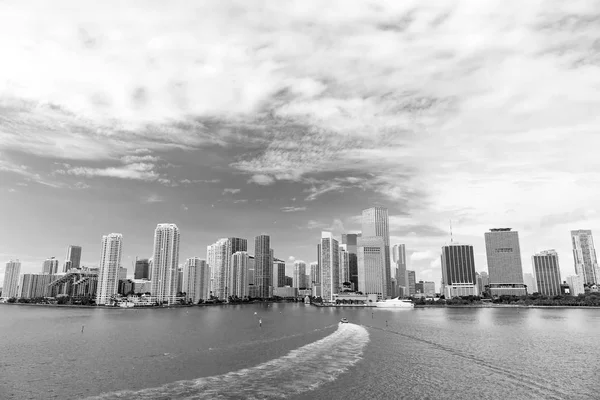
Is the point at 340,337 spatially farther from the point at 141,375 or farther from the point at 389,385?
the point at 141,375

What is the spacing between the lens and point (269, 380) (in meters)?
52.5

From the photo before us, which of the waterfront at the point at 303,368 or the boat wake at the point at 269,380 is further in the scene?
the waterfront at the point at 303,368

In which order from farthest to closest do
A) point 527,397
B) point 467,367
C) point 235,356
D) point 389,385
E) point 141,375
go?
point 235,356
point 467,367
point 141,375
point 389,385
point 527,397

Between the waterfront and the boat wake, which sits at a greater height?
the boat wake

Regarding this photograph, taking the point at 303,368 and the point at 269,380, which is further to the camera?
the point at 303,368

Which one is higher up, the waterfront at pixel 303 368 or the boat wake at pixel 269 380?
the boat wake at pixel 269 380

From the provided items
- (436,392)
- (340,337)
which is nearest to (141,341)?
(340,337)

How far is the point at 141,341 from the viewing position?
98.1m

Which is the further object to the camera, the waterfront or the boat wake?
the waterfront

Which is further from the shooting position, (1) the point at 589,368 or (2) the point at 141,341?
(2) the point at 141,341

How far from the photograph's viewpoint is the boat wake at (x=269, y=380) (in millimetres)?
46031

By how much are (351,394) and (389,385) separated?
290 inches

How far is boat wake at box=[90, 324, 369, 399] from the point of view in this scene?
4603 centimetres

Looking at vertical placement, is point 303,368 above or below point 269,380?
below
